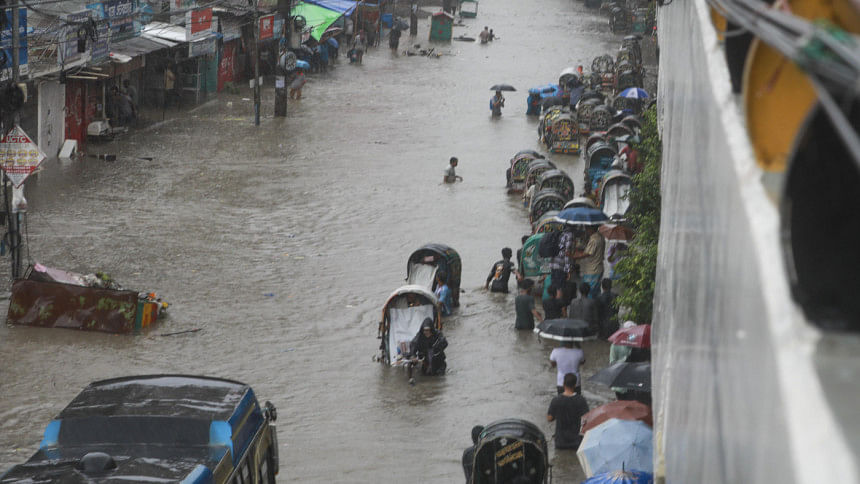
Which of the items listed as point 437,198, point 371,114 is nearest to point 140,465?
point 437,198

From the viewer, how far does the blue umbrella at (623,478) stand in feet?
28.1

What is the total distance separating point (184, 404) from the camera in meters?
8.48

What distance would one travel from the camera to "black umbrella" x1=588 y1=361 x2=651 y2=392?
1156 centimetres

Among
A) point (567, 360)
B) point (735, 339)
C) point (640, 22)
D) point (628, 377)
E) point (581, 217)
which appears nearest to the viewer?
point (735, 339)

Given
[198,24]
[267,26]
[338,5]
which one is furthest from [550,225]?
[338,5]

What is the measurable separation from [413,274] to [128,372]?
5584 mm

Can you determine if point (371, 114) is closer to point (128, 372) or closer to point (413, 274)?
point (413, 274)

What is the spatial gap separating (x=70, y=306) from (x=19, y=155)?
8.54 ft

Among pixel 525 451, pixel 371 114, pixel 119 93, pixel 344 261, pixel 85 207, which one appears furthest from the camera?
pixel 371 114

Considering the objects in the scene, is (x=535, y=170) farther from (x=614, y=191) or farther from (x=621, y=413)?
(x=621, y=413)

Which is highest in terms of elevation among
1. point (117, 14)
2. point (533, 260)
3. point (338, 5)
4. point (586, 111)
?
point (117, 14)

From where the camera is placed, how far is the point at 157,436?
812 cm

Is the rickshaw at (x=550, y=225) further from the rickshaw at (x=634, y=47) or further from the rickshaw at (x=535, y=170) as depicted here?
the rickshaw at (x=634, y=47)

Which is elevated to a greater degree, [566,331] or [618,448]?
[618,448]
